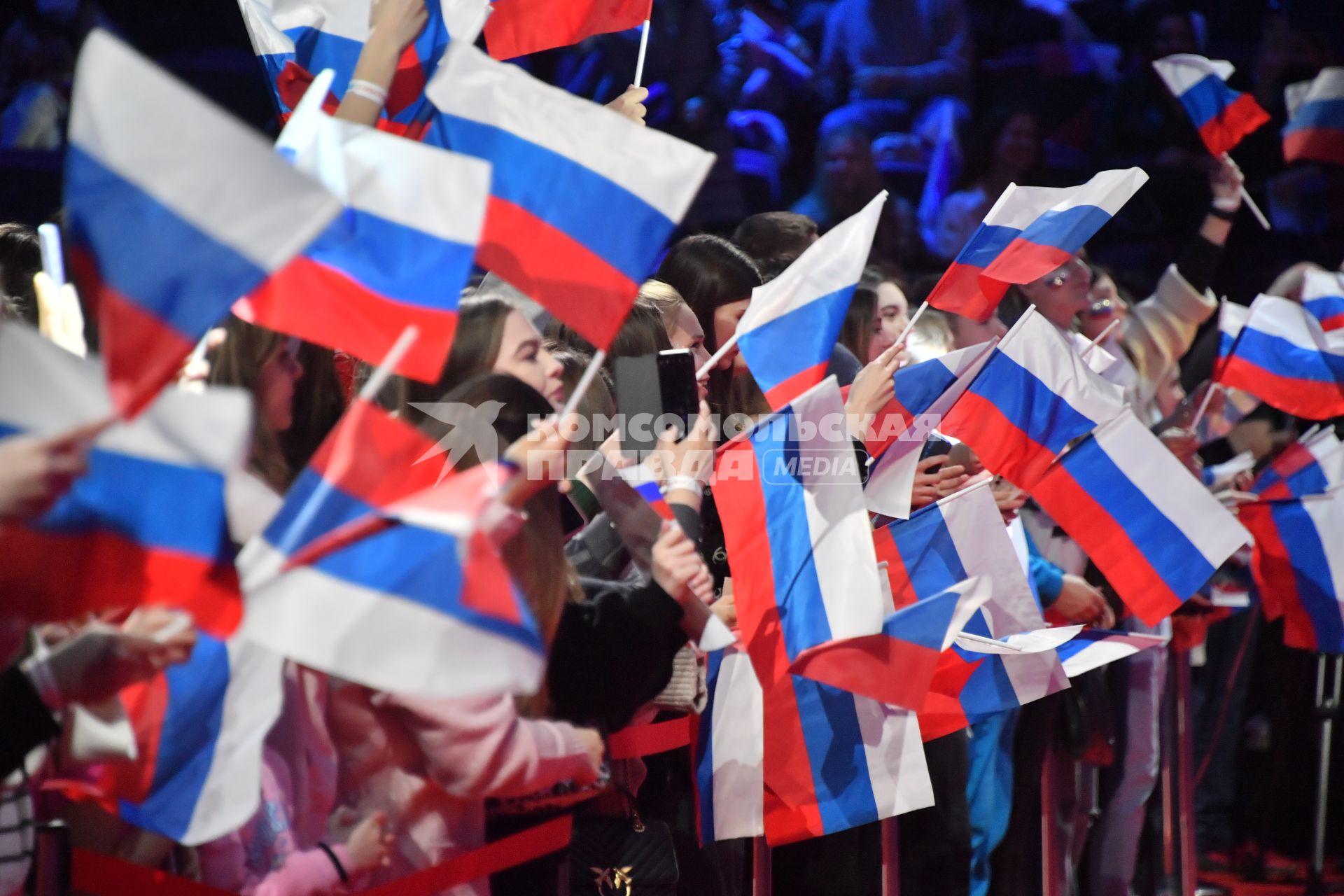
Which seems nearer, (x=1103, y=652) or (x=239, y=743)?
(x=239, y=743)

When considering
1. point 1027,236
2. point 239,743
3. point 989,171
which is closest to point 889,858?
point 1027,236

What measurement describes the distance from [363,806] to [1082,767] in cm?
329

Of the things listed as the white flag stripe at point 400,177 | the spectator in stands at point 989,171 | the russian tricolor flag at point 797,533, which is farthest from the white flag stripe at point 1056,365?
the spectator in stands at point 989,171

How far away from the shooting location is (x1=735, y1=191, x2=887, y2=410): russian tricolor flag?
3.17 meters

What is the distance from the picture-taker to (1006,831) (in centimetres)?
464

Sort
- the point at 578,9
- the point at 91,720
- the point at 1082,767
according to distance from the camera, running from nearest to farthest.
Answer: the point at 91,720, the point at 578,9, the point at 1082,767

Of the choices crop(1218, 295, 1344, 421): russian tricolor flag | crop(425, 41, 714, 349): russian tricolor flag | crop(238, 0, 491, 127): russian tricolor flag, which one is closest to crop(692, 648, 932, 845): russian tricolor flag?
crop(425, 41, 714, 349): russian tricolor flag

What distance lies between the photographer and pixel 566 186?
248 cm

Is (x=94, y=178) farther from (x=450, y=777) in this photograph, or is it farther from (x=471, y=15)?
(x=471, y=15)

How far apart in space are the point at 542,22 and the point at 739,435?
1.17 m

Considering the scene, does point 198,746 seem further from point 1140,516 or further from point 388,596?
point 1140,516

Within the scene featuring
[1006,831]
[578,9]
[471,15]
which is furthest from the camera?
[1006,831]

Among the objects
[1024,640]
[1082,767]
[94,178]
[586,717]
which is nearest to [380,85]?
[94,178]

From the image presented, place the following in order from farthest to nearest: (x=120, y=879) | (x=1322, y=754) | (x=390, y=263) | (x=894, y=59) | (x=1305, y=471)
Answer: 1. (x=894, y=59)
2. (x=1322, y=754)
3. (x=1305, y=471)
4. (x=390, y=263)
5. (x=120, y=879)
